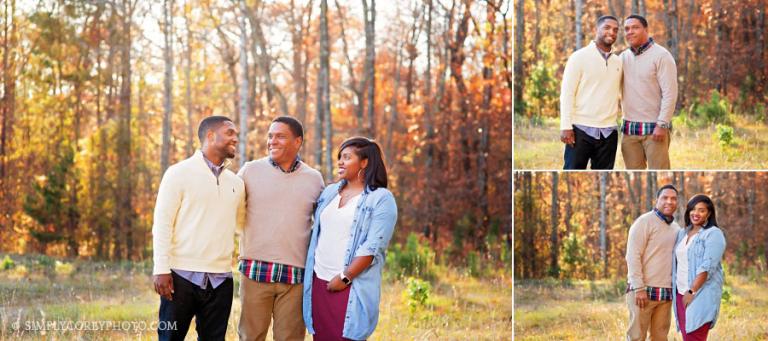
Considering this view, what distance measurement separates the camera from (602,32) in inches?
205

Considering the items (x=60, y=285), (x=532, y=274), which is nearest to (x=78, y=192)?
(x=60, y=285)

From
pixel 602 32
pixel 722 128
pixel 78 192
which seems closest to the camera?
pixel 602 32

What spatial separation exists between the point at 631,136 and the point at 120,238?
8.06 meters

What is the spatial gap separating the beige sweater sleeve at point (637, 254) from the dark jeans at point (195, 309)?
2.48 metres

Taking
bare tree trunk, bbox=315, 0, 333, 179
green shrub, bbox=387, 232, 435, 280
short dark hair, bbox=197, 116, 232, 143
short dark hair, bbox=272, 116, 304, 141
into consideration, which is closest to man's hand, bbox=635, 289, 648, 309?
short dark hair, bbox=272, 116, 304, 141

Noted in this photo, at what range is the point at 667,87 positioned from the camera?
527 cm

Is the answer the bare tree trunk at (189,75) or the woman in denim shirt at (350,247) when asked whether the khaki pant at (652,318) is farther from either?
the bare tree trunk at (189,75)

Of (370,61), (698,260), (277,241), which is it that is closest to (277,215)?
(277,241)

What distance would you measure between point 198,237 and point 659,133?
278 centimetres

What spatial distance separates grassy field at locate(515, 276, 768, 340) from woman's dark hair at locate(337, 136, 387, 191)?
2925 millimetres

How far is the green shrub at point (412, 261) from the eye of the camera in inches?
415

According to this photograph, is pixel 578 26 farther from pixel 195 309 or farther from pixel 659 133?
pixel 195 309

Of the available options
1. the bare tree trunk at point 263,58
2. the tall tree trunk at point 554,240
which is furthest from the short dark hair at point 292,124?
the bare tree trunk at point 263,58

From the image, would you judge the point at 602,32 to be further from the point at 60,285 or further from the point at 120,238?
the point at 120,238
